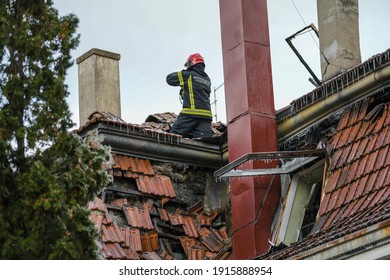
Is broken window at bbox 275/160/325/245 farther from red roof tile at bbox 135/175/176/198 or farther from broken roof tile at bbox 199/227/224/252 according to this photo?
red roof tile at bbox 135/175/176/198

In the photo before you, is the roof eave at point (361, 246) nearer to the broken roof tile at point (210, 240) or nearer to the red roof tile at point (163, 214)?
the broken roof tile at point (210, 240)

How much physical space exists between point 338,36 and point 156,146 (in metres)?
2.95

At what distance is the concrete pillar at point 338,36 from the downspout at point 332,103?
146cm

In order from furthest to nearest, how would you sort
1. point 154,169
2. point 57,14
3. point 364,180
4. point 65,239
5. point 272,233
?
point 154,169, point 272,233, point 364,180, point 57,14, point 65,239

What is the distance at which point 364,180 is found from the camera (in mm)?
21859

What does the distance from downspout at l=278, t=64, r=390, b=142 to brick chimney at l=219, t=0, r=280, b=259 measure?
242 millimetres

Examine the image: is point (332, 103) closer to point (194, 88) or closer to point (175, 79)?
point (194, 88)

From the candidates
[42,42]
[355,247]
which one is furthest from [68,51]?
[355,247]

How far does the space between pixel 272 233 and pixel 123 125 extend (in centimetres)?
263

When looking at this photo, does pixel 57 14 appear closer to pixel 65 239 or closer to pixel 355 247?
pixel 65 239

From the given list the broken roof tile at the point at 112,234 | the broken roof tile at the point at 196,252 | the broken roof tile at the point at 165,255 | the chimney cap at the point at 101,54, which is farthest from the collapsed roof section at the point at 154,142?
the chimney cap at the point at 101,54

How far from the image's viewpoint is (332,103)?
76.5 ft

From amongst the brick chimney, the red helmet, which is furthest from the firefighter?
the brick chimney

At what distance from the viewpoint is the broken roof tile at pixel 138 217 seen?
24.5 metres
